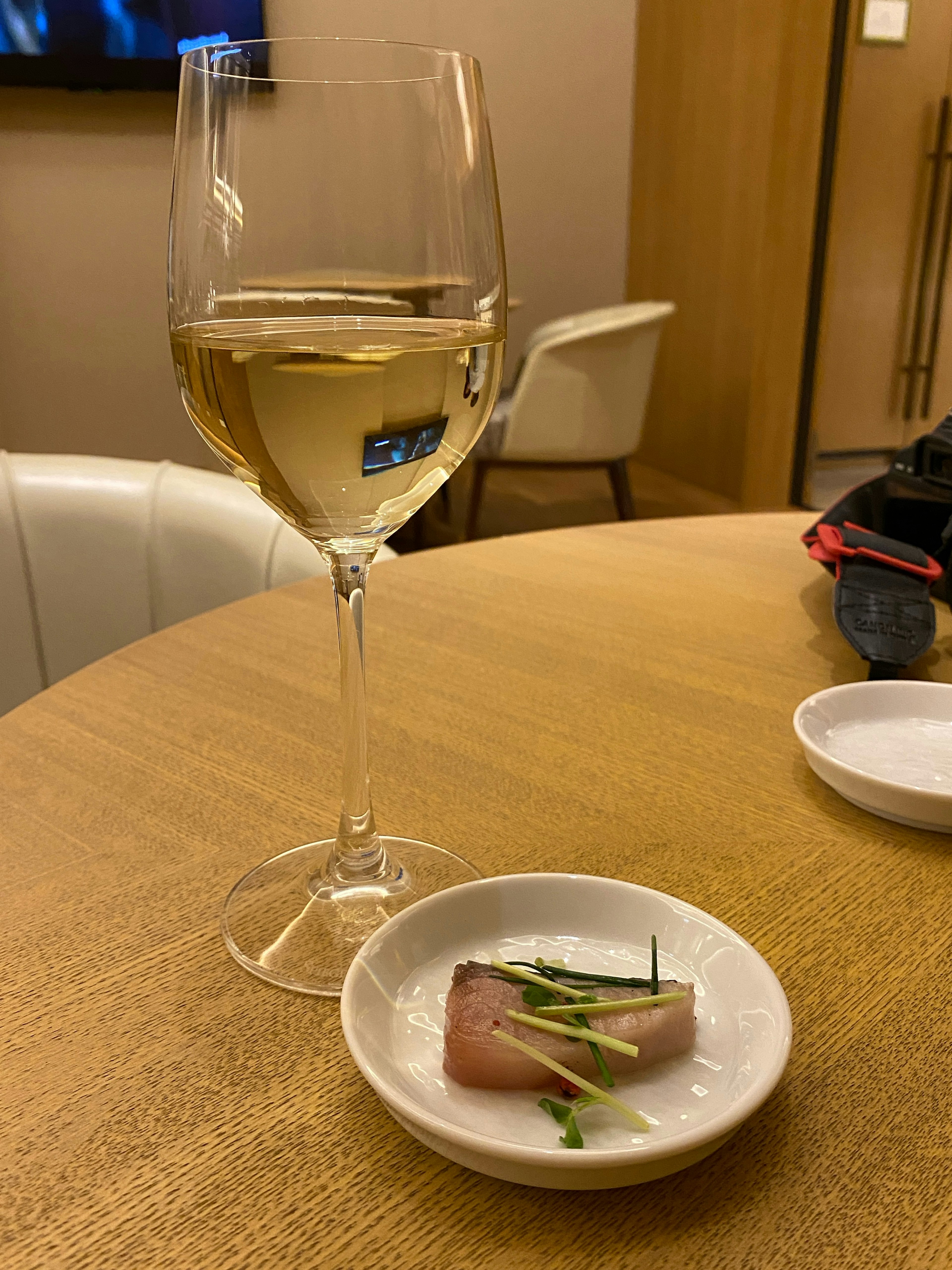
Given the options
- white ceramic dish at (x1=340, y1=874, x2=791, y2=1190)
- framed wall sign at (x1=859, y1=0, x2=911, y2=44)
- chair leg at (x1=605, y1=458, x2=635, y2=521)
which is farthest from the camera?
chair leg at (x1=605, y1=458, x2=635, y2=521)

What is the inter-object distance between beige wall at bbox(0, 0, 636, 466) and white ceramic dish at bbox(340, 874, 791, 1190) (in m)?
3.25

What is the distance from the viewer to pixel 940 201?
3.12 metres

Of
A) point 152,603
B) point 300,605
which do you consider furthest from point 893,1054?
point 152,603

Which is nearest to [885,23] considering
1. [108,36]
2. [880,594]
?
[108,36]

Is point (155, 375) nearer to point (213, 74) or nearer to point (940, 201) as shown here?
point (940, 201)

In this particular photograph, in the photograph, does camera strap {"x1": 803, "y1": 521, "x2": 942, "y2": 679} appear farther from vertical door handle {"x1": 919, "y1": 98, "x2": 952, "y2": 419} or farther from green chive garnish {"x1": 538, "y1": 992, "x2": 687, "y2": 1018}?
vertical door handle {"x1": 919, "y1": 98, "x2": 952, "y2": 419}

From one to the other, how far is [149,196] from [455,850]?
361cm

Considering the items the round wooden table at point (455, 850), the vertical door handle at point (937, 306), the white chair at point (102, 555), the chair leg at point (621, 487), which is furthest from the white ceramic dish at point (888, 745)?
the vertical door handle at point (937, 306)

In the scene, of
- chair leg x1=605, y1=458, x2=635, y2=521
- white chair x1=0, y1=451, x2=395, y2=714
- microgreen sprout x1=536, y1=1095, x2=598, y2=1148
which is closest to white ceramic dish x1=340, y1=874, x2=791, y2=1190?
microgreen sprout x1=536, y1=1095, x2=598, y2=1148

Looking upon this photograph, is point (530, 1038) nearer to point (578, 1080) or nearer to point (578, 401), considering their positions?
point (578, 1080)

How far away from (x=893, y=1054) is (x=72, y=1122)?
0.26 meters

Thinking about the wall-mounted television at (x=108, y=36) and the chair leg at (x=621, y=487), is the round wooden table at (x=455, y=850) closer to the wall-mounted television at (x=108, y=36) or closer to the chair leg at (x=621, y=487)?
the chair leg at (x=621, y=487)

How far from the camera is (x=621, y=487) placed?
11.0 ft

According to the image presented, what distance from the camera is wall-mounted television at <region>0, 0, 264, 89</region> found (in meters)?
3.13
